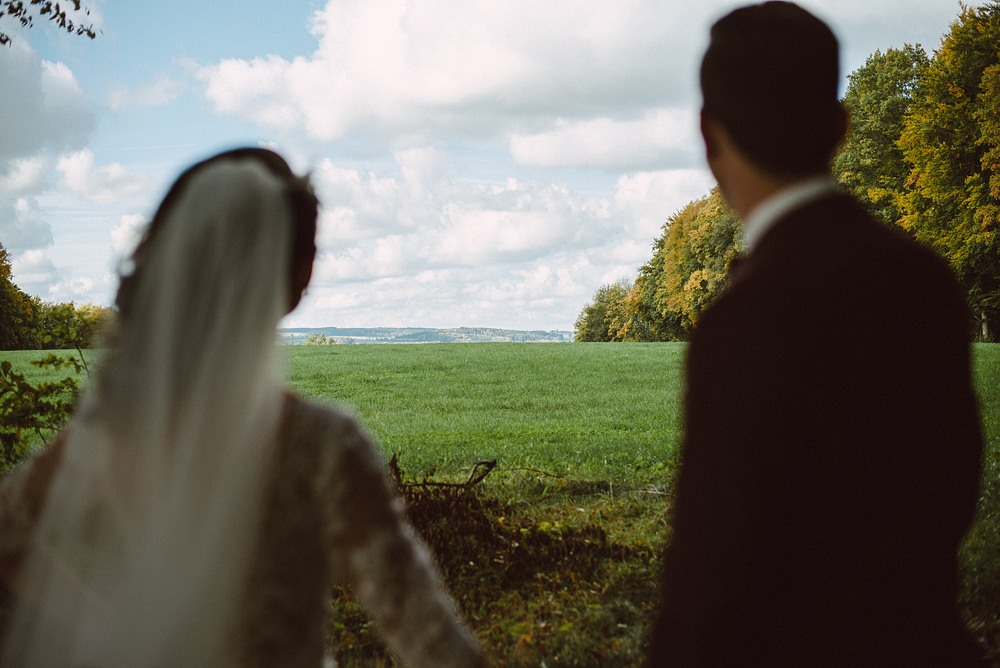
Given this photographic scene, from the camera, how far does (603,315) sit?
241 ft

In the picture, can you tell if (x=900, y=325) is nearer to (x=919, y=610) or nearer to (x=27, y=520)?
(x=919, y=610)

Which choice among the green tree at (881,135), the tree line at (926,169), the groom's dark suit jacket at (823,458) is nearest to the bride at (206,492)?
the groom's dark suit jacket at (823,458)

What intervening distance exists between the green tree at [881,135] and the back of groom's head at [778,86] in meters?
33.3

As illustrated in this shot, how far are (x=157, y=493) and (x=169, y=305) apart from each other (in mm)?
321

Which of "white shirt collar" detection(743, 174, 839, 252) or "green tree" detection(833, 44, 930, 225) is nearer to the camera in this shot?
"white shirt collar" detection(743, 174, 839, 252)

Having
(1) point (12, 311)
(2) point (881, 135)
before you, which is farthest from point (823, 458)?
(2) point (881, 135)

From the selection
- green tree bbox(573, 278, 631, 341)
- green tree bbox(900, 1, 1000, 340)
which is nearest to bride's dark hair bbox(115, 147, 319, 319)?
green tree bbox(900, 1, 1000, 340)

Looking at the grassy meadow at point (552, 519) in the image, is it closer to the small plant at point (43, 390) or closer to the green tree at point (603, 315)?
the small plant at point (43, 390)

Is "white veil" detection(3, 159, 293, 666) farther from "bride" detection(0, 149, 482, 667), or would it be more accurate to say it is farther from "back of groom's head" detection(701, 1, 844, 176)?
"back of groom's head" detection(701, 1, 844, 176)

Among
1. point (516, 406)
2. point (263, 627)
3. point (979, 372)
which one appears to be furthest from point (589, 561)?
point (979, 372)

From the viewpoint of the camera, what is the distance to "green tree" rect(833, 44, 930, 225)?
31500mm

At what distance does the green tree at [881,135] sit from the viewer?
103ft

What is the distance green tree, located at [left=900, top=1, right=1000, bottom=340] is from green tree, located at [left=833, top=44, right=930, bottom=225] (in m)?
3.09

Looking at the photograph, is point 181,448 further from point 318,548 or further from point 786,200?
point 786,200
